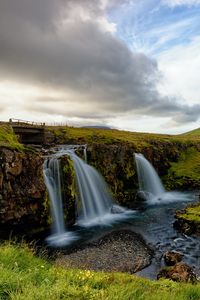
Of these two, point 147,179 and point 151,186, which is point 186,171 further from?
point 147,179

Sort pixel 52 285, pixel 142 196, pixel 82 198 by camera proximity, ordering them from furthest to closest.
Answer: pixel 142 196, pixel 82 198, pixel 52 285

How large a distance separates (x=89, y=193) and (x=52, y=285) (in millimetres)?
33255

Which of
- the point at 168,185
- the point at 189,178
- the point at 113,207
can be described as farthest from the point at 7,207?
the point at 189,178

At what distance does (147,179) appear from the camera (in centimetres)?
5991

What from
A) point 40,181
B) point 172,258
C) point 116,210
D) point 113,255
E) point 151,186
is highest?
point 40,181

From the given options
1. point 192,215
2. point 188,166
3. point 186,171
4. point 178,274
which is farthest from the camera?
point 188,166

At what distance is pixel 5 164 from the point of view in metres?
30.5

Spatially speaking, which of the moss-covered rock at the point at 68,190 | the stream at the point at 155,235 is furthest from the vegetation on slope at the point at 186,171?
the moss-covered rock at the point at 68,190

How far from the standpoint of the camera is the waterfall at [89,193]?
39625mm

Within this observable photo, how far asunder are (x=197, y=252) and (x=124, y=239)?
729 centimetres

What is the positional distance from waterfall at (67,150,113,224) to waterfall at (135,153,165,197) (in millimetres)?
13106

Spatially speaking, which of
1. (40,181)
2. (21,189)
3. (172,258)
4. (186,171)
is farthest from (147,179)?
(172,258)

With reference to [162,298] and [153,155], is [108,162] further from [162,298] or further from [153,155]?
[162,298]

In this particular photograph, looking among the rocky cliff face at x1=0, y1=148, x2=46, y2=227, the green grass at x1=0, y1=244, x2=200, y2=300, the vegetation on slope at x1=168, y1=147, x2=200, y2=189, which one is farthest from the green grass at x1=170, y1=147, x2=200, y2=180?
the green grass at x1=0, y1=244, x2=200, y2=300
